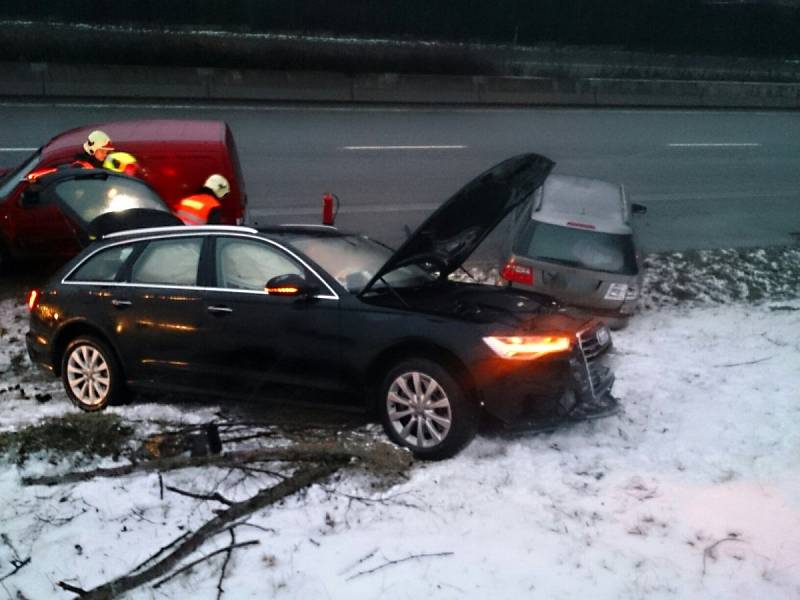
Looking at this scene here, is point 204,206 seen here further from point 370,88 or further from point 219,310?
point 370,88

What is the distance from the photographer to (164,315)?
22.6 feet

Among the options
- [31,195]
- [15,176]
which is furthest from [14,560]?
[15,176]

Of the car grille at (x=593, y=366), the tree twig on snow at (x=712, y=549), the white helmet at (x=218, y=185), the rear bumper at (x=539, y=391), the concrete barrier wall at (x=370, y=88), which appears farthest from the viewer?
the concrete barrier wall at (x=370, y=88)

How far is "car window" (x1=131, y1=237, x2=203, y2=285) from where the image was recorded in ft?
22.8

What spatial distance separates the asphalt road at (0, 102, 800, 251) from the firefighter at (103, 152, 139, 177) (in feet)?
9.01

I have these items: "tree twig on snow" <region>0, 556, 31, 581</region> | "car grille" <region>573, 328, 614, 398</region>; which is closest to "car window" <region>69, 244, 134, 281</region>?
"tree twig on snow" <region>0, 556, 31, 581</region>

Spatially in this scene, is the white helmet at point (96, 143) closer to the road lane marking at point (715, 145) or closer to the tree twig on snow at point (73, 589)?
the tree twig on snow at point (73, 589)

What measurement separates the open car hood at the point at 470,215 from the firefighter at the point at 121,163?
17.5 ft

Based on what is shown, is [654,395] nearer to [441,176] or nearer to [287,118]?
[441,176]

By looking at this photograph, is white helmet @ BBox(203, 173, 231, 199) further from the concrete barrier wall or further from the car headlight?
the concrete barrier wall

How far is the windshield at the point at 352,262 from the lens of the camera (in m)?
6.68

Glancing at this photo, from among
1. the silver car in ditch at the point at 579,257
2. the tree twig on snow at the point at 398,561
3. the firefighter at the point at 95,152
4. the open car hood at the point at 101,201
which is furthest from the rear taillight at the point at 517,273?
the tree twig on snow at the point at 398,561

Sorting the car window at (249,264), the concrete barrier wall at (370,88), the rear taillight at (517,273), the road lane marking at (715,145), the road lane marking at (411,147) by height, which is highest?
the concrete barrier wall at (370,88)

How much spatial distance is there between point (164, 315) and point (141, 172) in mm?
4535
